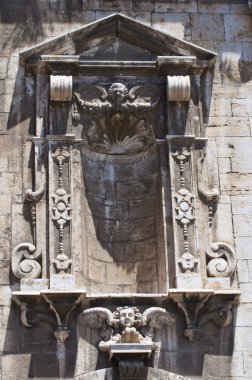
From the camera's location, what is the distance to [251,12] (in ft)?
50.9

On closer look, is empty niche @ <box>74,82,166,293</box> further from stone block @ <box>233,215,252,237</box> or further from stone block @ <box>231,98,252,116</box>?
stone block @ <box>231,98,252,116</box>

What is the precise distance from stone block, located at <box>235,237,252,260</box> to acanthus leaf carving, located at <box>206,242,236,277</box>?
0.10m

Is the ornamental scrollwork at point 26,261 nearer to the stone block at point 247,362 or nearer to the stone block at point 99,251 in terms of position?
the stone block at point 99,251

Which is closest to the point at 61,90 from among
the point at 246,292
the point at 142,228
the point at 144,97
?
the point at 144,97

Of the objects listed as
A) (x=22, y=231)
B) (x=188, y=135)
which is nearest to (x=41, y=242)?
(x=22, y=231)

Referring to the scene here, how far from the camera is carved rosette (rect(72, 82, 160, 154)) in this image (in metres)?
14.5

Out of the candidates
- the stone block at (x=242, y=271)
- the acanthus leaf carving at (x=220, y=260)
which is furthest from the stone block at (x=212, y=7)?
the stone block at (x=242, y=271)

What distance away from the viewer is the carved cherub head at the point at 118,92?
1448 centimetres

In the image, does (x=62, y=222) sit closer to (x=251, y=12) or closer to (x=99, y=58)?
(x=99, y=58)

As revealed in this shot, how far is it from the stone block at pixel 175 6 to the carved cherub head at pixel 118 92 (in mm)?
1554

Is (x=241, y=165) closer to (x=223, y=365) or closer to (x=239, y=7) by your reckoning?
(x=239, y=7)

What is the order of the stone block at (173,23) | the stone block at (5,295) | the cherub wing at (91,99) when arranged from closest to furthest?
the stone block at (5,295) < the cherub wing at (91,99) < the stone block at (173,23)

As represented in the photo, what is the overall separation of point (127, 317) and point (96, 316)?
1.31 feet

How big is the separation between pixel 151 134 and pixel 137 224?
1253 millimetres
